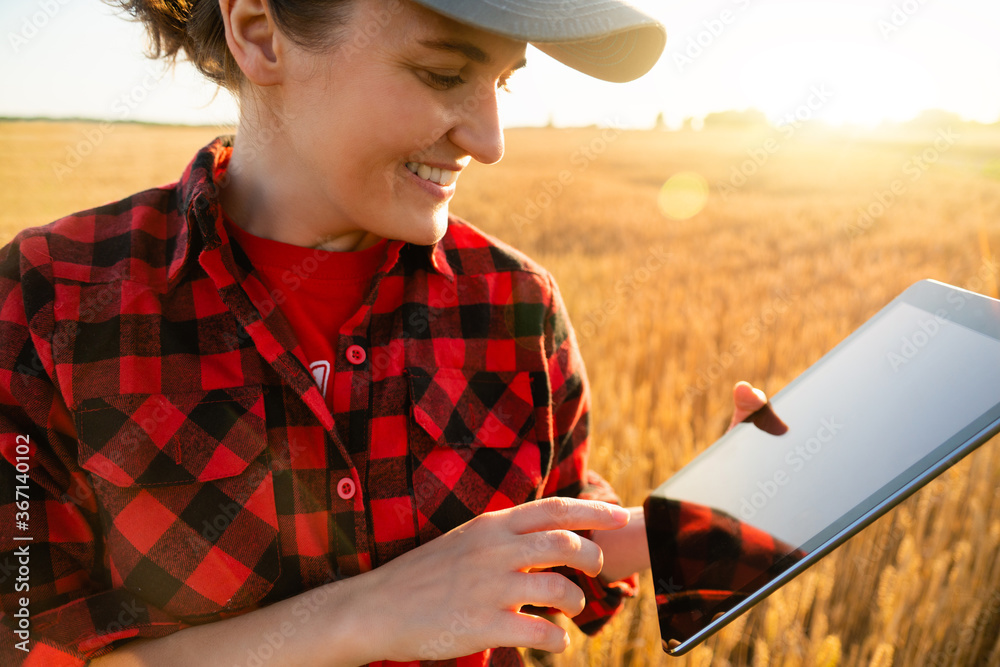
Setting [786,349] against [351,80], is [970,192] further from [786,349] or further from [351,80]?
[351,80]

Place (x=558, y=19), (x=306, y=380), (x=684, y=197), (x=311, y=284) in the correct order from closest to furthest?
1. (x=558, y=19)
2. (x=306, y=380)
3. (x=311, y=284)
4. (x=684, y=197)

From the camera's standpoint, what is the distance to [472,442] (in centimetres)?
107

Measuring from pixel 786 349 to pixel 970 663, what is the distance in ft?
5.68

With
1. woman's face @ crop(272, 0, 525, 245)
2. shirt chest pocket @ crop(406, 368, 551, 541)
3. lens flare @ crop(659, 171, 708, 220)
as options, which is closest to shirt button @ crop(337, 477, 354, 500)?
shirt chest pocket @ crop(406, 368, 551, 541)

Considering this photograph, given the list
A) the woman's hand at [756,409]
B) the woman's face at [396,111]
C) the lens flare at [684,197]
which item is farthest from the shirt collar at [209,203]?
the lens flare at [684,197]

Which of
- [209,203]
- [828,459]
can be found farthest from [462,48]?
[828,459]

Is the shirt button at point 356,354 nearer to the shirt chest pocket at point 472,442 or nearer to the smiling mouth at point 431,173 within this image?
the shirt chest pocket at point 472,442

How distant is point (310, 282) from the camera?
1048mm

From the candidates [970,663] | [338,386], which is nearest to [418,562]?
[338,386]

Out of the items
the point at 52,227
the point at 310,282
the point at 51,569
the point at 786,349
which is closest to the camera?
the point at 51,569

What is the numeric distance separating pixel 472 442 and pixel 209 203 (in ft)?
1.85

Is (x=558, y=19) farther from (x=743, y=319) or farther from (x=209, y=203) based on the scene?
(x=743, y=319)

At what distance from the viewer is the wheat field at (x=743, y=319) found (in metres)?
1.69

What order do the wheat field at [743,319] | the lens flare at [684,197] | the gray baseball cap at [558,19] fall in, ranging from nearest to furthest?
1. the gray baseball cap at [558,19]
2. the wheat field at [743,319]
3. the lens flare at [684,197]
